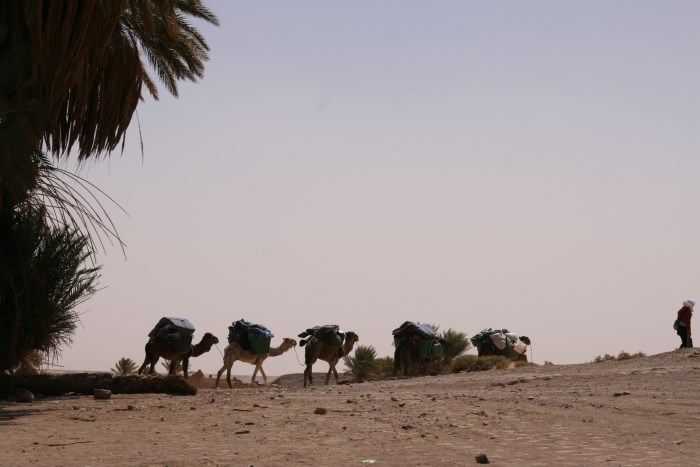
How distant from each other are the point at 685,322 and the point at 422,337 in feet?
26.7

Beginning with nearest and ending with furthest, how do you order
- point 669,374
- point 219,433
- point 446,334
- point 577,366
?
point 219,433 < point 669,374 < point 577,366 < point 446,334

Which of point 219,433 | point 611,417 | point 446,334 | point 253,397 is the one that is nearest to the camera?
point 219,433

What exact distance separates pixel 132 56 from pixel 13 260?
18.8ft

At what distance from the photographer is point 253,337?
28.9 metres

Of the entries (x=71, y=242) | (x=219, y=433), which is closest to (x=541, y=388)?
(x=219, y=433)

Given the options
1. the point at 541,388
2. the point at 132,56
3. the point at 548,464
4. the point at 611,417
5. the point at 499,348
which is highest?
the point at 132,56

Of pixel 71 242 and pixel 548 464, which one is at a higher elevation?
pixel 71 242

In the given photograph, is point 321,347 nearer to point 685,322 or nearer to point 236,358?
point 236,358

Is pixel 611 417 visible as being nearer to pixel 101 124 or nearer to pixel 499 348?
pixel 101 124

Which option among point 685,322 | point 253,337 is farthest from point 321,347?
point 685,322

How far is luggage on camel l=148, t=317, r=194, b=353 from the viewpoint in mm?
25906

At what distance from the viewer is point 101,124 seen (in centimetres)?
2050

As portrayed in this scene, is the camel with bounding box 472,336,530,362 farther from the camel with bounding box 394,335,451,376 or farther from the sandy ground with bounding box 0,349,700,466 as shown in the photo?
the sandy ground with bounding box 0,349,700,466

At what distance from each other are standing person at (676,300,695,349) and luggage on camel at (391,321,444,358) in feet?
24.6
